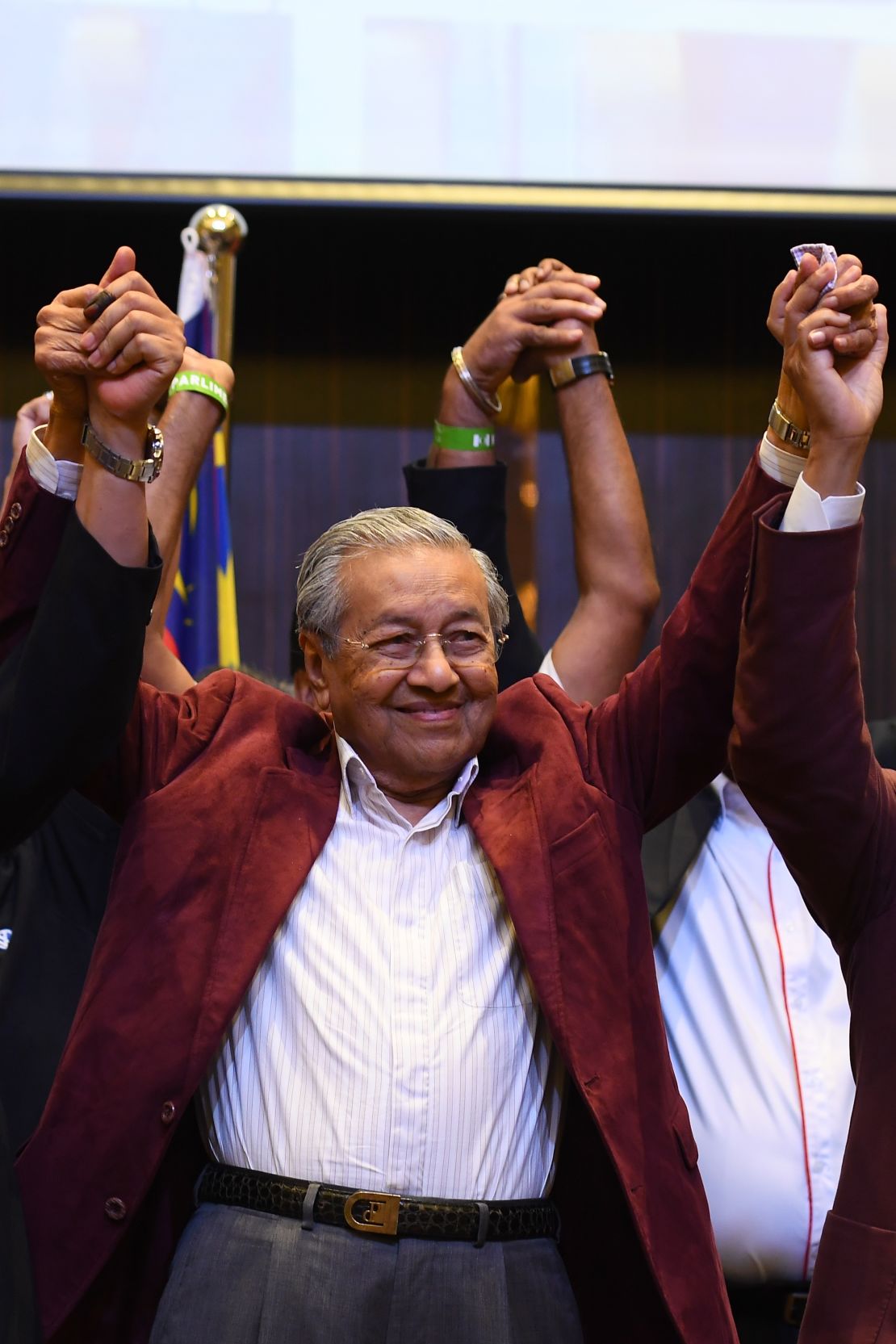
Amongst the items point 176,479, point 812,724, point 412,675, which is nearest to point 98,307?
point 412,675

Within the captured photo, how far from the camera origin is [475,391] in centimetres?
217

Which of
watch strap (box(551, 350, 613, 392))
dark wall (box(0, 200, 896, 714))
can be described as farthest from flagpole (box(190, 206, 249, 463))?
watch strap (box(551, 350, 613, 392))

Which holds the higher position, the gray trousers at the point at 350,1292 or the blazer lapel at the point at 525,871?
the blazer lapel at the point at 525,871

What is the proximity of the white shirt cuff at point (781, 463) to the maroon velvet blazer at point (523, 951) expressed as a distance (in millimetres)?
11

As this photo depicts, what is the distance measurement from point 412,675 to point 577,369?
669 millimetres

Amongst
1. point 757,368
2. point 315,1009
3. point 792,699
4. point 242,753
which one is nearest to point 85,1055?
point 315,1009

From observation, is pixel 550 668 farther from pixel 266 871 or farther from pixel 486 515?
pixel 266 871

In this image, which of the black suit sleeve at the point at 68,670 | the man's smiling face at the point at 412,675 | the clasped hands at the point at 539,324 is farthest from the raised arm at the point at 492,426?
the black suit sleeve at the point at 68,670

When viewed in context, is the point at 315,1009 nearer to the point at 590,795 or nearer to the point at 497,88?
the point at 590,795

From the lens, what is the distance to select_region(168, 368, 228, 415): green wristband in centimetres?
207

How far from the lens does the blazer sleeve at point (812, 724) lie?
1328mm

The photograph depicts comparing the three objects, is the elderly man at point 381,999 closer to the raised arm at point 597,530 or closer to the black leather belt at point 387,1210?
the black leather belt at point 387,1210

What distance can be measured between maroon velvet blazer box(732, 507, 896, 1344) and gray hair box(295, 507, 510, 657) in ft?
1.40

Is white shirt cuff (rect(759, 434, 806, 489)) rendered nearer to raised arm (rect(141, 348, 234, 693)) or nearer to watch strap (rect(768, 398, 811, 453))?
watch strap (rect(768, 398, 811, 453))
